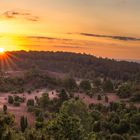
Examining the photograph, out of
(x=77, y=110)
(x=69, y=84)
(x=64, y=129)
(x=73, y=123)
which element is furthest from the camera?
(x=69, y=84)

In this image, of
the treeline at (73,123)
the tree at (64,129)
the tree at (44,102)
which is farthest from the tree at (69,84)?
the tree at (64,129)

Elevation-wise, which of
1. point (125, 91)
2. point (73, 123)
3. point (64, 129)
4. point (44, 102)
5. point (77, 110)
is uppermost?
point (73, 123)

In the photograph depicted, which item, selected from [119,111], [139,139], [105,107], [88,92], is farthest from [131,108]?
[88,92]

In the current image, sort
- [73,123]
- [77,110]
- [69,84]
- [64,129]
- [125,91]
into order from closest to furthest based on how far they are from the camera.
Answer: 1. [64,129]
2. [73,123]
3. [77,110]
4. [125,91]
5. [69,84]

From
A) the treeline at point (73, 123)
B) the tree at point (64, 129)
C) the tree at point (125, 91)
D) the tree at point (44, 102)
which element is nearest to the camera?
the treeline at point (73, 123)

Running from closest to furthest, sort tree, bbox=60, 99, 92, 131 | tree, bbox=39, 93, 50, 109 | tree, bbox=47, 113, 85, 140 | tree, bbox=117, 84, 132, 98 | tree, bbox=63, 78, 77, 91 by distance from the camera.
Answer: tree, bbox=47, 113, 85, 140
tree, bbox=60, 99, 92, 131
tree, bbox=39, 93, 50, 109
tree, bbox=117, 84, 132, 98
tree, bbox=63, 78, 77, 91

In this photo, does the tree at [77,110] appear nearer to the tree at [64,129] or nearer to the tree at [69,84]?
the tree at [64,129]

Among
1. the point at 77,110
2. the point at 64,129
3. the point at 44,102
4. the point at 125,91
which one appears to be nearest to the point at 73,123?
the point at 64,129

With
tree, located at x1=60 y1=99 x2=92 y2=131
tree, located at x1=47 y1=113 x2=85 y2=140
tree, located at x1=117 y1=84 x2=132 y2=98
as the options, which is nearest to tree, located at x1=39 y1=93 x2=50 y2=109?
tree, located at x1=117 y1=84 x2=132 y2=98

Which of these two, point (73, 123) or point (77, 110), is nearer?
point (73, 123)

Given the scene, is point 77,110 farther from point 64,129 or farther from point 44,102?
point 44,102

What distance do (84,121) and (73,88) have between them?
9564cm

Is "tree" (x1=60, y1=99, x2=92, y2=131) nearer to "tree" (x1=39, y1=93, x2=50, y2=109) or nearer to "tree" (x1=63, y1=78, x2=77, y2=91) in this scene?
"tree" (x1=39, y1=93, x2=50, y2=109)

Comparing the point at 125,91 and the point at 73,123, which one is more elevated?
the point at 73,123
